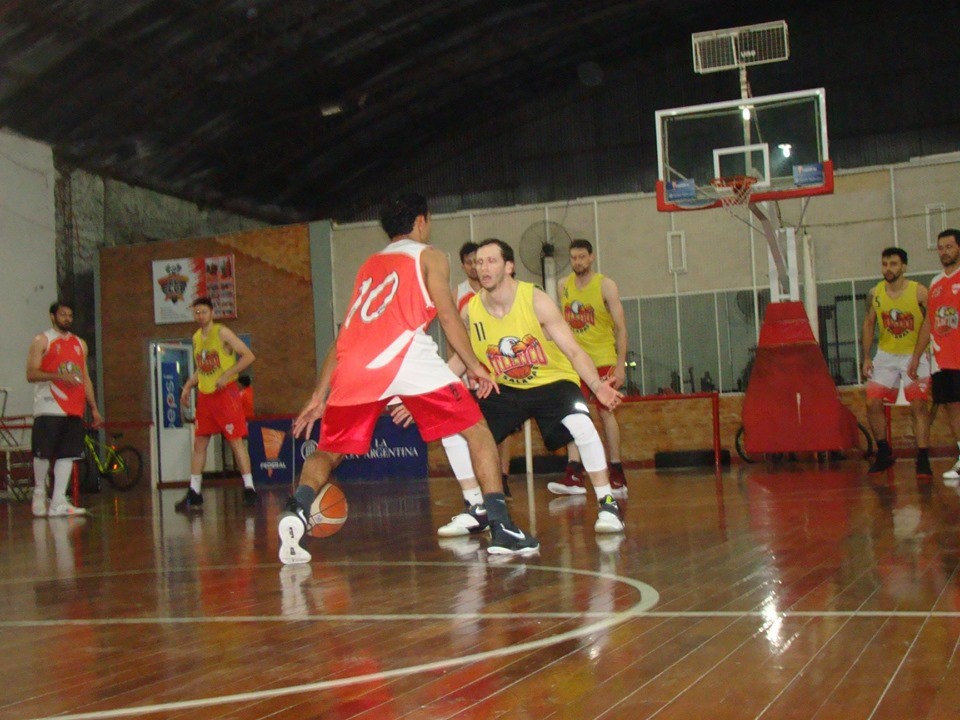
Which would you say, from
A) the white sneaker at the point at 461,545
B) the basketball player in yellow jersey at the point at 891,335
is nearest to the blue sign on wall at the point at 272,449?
the basketball player in yellow jersey at the point at 891,335

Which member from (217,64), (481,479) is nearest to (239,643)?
(481,479)

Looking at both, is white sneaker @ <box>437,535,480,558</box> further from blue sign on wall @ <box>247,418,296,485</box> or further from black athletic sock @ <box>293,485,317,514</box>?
blue sign on wall @ <box>247,418,296,485</box>

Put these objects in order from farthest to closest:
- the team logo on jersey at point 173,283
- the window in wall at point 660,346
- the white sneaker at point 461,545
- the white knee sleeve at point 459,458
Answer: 1. the window in wall at point 660,346
2. the team logo on jersey at point 173,283
3. the white knee sleeve at point 459,458
4. the white sneaker at point 461,545

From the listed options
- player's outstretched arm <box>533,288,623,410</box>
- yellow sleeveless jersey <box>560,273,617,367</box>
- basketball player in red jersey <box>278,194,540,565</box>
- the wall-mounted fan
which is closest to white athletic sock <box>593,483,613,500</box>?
player's outstretched arm <box>533,288,623,410</box>

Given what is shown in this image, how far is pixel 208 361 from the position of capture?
11.0 metres

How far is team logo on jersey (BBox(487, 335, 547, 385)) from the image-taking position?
22.2 feet

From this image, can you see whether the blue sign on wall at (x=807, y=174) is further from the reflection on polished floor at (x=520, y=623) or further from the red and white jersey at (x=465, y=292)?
the reflection on polished floor at (x=520, y=623)

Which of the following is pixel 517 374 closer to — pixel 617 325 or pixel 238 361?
pixel 617 325

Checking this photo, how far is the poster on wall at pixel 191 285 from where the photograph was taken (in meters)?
19.3

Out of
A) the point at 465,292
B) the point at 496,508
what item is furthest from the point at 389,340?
the point at 465,292

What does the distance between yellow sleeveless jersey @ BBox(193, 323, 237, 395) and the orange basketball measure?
5.28 meters

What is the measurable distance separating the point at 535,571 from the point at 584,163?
23607 millimetres

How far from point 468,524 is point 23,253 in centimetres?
1408

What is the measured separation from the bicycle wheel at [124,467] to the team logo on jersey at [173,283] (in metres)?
2.76
